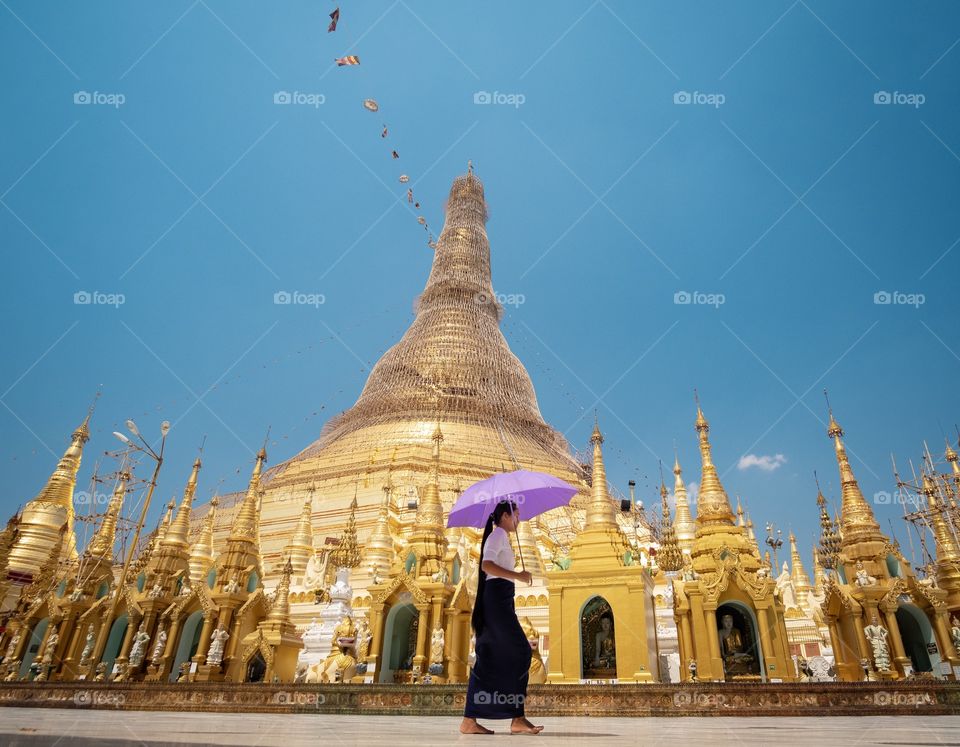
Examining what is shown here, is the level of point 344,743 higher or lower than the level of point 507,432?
lower

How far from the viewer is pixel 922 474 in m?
31.2

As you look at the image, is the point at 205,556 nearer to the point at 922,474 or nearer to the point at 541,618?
the point at 541,618

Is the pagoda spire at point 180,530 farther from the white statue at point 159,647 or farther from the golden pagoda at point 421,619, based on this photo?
the golden pagoda at point 421,619

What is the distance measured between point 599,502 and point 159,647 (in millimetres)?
13100

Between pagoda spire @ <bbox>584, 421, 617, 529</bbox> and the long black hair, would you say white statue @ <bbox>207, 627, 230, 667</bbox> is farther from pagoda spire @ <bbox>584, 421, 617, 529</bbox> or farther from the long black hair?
the long black hair

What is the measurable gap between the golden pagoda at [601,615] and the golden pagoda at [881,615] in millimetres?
4822

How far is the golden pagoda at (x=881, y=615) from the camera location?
1435cm

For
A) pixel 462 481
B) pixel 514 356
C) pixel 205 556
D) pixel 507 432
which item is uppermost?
pixel 514 356

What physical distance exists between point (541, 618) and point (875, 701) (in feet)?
37.7

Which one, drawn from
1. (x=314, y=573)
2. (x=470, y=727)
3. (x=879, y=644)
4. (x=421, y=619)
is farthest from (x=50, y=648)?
(x=879, y=644)

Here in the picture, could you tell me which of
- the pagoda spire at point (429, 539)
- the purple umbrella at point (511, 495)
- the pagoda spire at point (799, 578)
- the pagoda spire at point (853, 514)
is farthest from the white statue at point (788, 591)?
the purple umbrella at point (511, 495)

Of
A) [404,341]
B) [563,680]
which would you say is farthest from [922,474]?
[404,341]

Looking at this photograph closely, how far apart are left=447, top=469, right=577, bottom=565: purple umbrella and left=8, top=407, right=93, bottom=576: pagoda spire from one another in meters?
27.9

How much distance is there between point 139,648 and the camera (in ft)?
55.4
